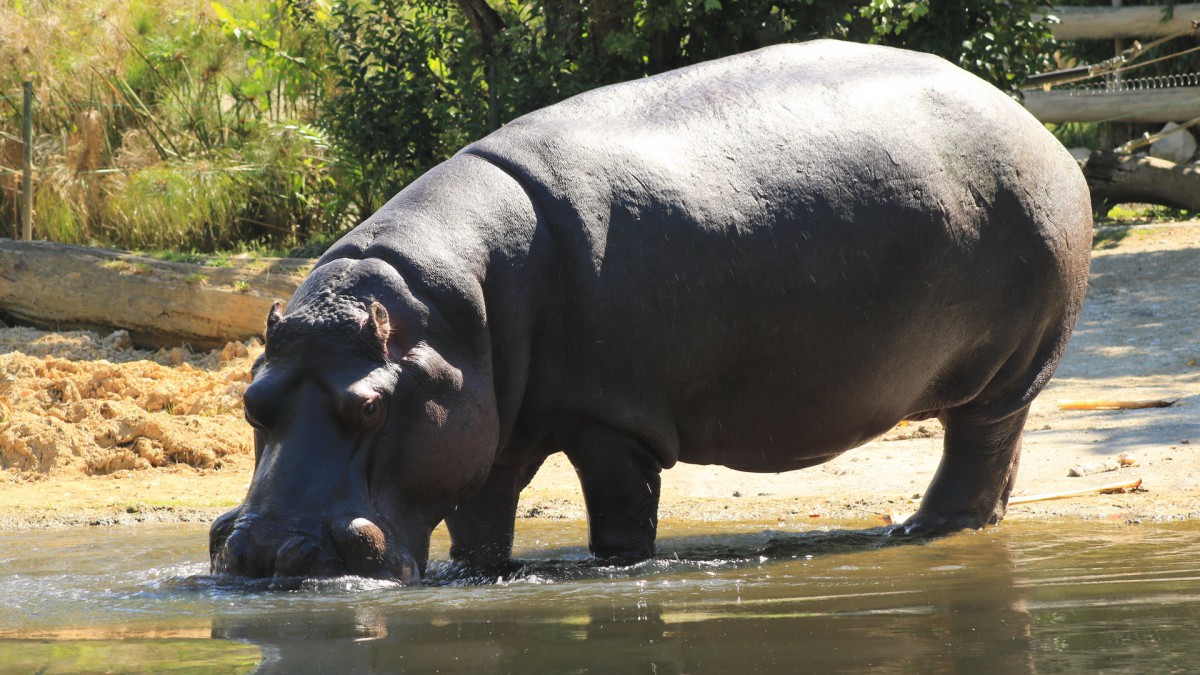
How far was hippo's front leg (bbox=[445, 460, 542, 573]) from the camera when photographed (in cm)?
488

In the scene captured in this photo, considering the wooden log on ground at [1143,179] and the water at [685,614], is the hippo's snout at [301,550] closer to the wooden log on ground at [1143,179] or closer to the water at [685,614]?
the water at [685,614]

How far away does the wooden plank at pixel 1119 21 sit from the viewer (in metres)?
15.7

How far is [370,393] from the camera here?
13.1 feet

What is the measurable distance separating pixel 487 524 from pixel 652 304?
972mm

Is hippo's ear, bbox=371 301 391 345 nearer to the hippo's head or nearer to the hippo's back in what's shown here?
the hippo's head

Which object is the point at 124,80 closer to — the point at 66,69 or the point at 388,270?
the point at 66,69

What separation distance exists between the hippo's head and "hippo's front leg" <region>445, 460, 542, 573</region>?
0.57m

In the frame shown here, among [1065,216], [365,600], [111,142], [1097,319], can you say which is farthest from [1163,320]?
[111,142]

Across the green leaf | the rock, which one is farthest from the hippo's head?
the rock

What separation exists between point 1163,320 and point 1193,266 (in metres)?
1.47

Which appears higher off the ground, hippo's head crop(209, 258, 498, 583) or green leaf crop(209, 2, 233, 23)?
green leaf crop(209, 2, 233, 23)

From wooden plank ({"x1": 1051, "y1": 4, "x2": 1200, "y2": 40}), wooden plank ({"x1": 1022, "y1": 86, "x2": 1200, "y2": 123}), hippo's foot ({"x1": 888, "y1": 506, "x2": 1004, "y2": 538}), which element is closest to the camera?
hippo's foot ({"x1": 888, "y1": 506, "x2": 1004, "y2": 538})

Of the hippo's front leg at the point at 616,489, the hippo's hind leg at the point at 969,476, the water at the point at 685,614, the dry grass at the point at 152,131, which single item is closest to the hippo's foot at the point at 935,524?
the hippo's hind leg at the point at 969,476

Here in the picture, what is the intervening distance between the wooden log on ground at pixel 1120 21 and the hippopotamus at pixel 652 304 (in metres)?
11.1
